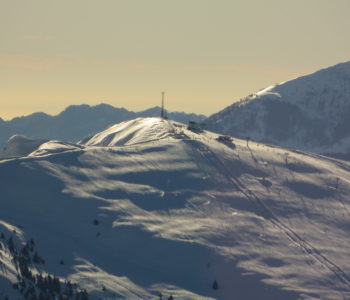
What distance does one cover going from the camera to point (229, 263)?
160625mm

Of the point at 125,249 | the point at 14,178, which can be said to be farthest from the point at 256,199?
the point at 14,178

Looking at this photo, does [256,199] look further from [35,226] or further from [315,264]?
[35,226]

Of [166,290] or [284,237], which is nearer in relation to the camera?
[166,290]

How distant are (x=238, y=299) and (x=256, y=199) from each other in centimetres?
5468

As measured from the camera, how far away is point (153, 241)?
165750 mm

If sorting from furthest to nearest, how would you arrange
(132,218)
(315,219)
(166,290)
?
1. (315,219)
2. (132,218)
3. (166,290)

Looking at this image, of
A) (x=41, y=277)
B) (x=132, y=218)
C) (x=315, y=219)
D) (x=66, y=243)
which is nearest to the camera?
(x=41, y=277)

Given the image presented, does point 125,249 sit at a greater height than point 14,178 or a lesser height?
lesser

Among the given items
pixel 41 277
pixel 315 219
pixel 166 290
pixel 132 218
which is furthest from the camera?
pixel 315 219

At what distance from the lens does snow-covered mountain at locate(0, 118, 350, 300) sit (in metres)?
145

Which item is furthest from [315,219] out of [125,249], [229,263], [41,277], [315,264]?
[41,277]

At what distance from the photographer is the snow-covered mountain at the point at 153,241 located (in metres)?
145

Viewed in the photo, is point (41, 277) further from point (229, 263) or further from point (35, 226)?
point (229, 263)

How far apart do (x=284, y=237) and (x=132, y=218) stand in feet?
122
